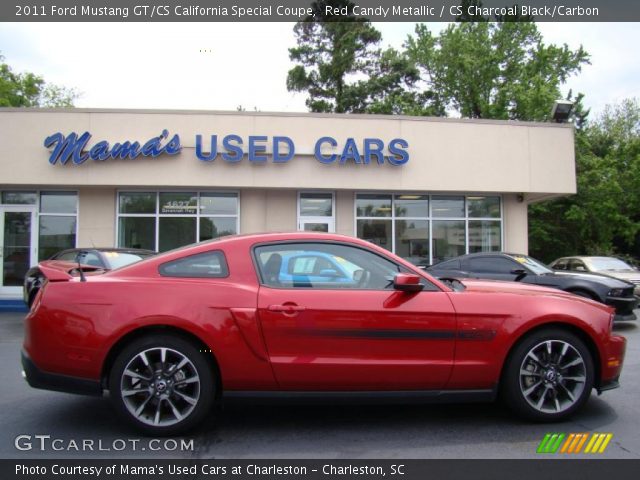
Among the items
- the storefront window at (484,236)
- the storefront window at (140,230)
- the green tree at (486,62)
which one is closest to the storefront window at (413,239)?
the storefront window at (484,236)

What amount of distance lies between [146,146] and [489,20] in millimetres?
27614

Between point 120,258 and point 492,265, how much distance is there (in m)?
7.37

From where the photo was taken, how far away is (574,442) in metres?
3.69

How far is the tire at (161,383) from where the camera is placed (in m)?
3.72

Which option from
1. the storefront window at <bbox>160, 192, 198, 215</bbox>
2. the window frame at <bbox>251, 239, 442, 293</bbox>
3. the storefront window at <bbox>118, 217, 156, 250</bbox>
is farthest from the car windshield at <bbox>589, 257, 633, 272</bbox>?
the storefront window at <bbox>118, 217, 156, 250</bbox>

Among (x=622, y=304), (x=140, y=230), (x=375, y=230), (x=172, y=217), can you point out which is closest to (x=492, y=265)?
(x=622, y=304)

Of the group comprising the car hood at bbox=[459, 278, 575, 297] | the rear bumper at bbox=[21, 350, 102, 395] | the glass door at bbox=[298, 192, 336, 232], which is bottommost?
the rear bumper at bbox=[21, 350, 102, 395]

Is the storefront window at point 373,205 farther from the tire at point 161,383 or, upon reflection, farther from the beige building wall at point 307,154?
the tire at point 161,383

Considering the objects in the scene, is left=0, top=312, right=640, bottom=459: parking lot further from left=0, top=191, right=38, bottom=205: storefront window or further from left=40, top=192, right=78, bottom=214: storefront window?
left=0, top=191, right=38, bottom=205: storefront window

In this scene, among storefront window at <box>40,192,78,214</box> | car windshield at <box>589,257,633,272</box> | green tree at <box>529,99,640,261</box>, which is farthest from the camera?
green tree at <box>529,99,640,261</box>
